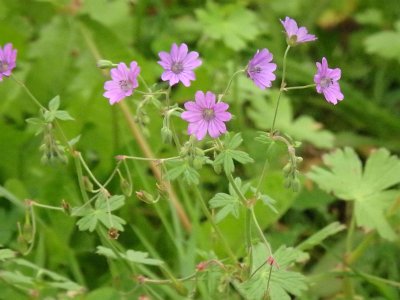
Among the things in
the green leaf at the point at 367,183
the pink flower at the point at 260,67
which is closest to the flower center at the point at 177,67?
the pink flower at the point at 260,67

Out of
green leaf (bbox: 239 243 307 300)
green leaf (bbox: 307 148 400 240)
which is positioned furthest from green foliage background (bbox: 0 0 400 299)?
green leaf (bbox: 239 243 307 300)

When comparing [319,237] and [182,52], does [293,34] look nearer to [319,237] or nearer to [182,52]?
[182,52]

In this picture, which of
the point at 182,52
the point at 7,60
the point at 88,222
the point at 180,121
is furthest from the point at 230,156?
the point at 180,121

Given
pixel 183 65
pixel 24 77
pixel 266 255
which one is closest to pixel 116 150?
pixel 24 77

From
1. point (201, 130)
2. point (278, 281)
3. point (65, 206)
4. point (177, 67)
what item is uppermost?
point (177, 67)

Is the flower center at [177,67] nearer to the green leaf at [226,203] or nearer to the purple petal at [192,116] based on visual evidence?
the purple petal at [192,116]

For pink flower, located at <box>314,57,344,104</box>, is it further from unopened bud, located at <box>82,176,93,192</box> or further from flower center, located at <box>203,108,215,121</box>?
unopened bud, located at <box>82,176,93,192</box>

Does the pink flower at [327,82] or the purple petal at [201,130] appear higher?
the pink flower at [327,82]
